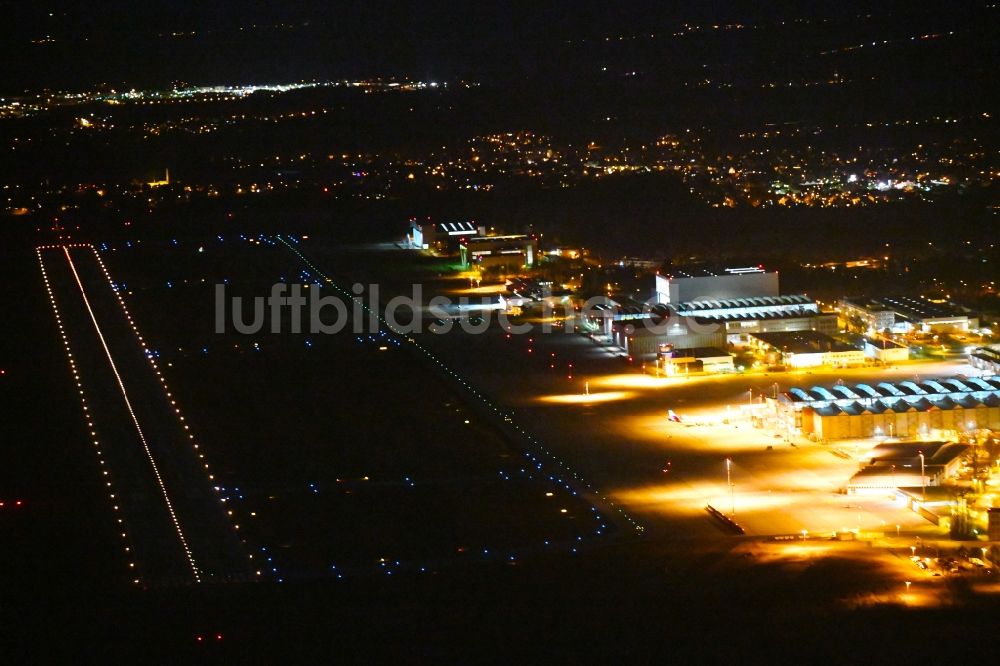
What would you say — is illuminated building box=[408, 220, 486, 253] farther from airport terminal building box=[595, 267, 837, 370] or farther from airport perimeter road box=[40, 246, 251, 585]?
airport perimeter road box=[40, 246, 251, 585]

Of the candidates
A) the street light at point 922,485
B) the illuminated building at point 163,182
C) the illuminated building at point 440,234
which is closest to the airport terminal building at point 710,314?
the street light at point 922,485

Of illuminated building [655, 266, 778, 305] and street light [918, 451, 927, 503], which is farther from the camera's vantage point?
illuminated building [655, 266, 778, 305]

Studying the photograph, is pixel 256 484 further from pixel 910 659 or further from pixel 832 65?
pixel 832 65

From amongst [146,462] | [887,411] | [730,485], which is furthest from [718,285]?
[146,462]

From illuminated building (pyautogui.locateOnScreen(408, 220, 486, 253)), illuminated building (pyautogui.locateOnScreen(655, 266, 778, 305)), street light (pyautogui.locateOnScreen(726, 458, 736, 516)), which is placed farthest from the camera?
illuminated building (pyautogui.locateOnScreen(408, 220, 486, 253))

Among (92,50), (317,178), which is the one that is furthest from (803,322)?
(92,50)

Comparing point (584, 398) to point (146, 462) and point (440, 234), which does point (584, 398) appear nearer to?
point (146, 462)

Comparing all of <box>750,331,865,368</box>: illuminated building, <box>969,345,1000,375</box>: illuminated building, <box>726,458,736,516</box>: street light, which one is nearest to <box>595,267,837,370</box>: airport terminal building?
<box>750,331,865,368</box>: illuminated building

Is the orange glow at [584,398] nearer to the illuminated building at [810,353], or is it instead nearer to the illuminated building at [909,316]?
the illuminated building at [810,353]
